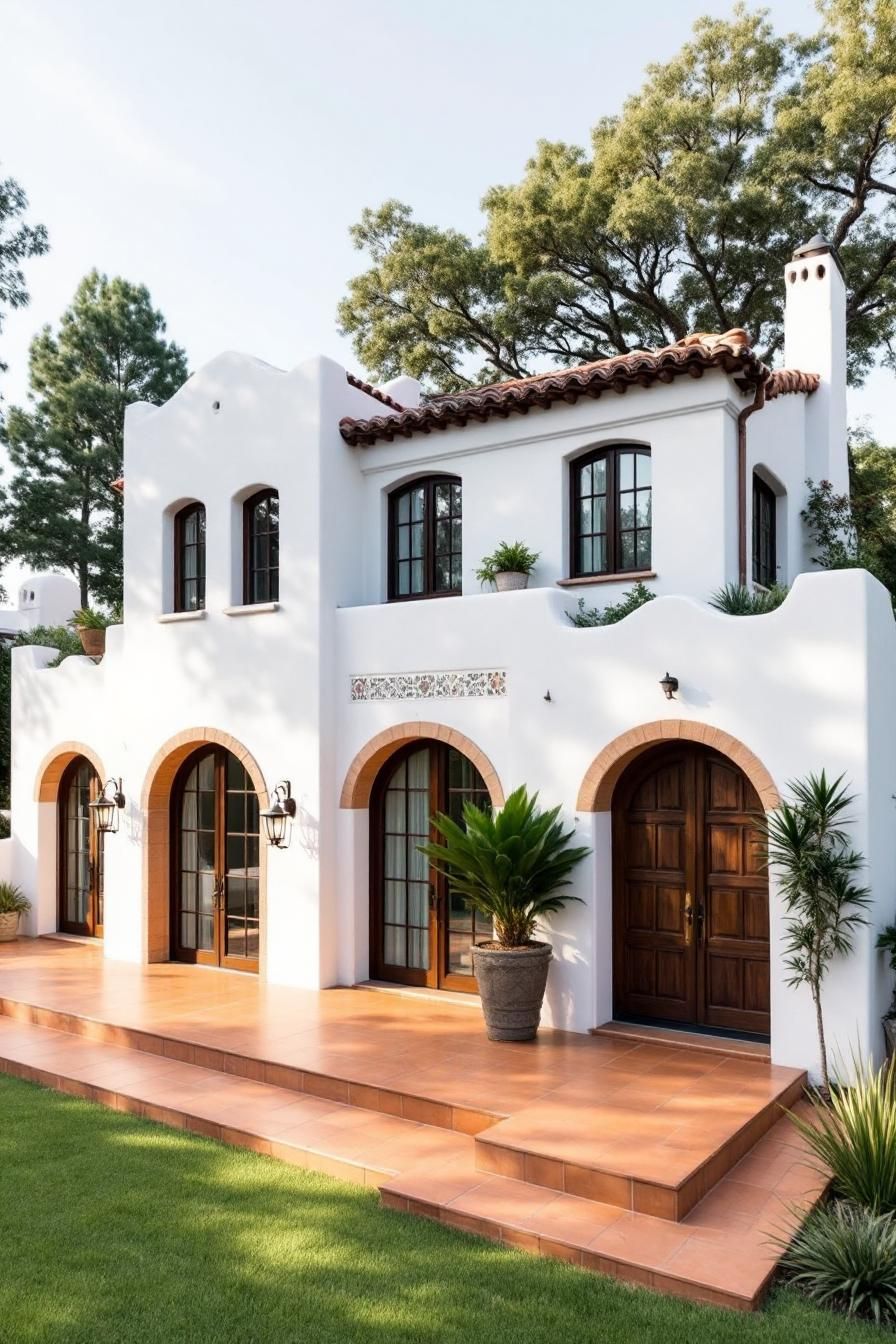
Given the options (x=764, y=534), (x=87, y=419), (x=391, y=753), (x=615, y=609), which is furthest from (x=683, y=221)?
(x=87, y=419)

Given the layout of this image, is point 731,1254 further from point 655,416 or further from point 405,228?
point 405,228

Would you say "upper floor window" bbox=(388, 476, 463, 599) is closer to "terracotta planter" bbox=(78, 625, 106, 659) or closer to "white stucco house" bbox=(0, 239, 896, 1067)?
"white stucco house" bbox=(0, 239, 896, 1067)

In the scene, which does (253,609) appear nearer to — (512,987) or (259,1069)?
(259,1069)

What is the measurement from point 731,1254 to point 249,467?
10443 millimetres

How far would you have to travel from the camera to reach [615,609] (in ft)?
34.8

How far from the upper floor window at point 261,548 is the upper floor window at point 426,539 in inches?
61.9

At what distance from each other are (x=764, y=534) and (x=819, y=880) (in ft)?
19.0

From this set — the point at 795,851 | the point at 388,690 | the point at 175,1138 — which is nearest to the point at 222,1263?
the point at 175,1138

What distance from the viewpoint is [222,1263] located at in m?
5.83

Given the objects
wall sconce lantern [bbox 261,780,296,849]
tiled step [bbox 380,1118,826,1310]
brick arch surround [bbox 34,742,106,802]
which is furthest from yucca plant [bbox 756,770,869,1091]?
brick arch surround [bbox 34,742,106,802]

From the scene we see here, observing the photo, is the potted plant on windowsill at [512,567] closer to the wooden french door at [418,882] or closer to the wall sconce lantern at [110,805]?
the wooden french door at [418,882]

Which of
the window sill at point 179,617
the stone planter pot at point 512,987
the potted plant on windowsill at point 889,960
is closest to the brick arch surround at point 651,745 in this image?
the potted plant on windowsill at point 889,960

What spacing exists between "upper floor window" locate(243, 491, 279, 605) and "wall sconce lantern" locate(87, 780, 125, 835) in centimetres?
349

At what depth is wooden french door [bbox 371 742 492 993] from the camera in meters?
11.5
